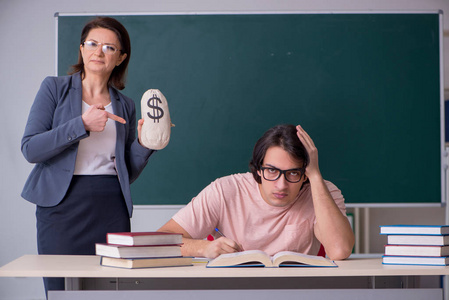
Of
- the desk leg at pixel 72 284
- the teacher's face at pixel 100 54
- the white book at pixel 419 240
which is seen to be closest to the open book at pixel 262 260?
the white book at pixel 419 240

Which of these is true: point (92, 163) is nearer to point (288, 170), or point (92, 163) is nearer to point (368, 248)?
point (288, 170)

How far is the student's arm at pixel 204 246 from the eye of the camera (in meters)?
1.61

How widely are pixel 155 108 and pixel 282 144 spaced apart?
488 millimetres

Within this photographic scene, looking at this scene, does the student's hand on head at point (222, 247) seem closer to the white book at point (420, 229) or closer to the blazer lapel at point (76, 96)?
the white book at point (420, 229)

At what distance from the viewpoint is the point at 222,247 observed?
1.62 m

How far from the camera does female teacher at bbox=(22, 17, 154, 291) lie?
1.83m

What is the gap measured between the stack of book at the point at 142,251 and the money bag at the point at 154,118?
40cm

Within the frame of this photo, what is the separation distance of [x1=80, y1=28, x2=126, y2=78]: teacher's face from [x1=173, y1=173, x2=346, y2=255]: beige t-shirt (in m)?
0.64

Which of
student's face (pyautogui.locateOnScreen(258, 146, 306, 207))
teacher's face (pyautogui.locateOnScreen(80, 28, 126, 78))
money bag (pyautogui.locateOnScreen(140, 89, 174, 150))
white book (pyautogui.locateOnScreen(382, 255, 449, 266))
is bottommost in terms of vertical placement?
white book (pyautogui.locateOnScreen(382, 255, 449, 266))

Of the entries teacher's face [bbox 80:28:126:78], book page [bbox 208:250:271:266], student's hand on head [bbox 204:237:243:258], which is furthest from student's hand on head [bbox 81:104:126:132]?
book page [bbox 208:250:271:266]

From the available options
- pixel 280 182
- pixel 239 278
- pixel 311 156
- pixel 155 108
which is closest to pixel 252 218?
pixel 280 182

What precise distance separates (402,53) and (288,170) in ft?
6.42

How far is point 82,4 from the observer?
3828 mm

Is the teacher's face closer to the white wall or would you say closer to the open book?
the open book
